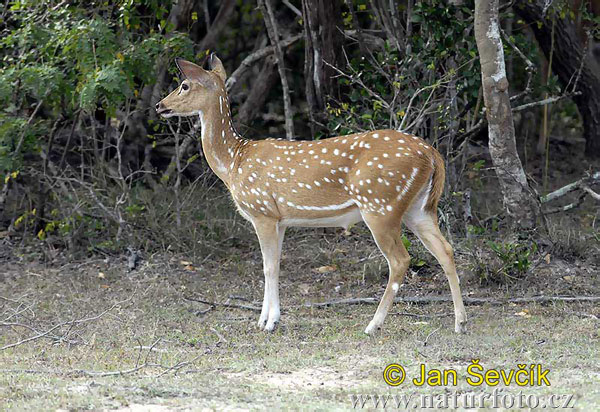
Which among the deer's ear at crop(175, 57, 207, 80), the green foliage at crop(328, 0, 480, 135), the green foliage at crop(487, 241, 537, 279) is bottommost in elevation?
the green foliage at crop(487, 241, 537, 279)

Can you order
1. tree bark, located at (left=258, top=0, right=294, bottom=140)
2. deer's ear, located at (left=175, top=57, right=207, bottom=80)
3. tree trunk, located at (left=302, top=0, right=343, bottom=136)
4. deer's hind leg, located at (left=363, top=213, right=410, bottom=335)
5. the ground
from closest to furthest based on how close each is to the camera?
the ground < deer's hind leg, located at (left=363, top=213, right=410, bottom=335) < deer's ear, located at (left=175, top=57, right=207, bottom=80) < tree trunk, located at (left=302, top=0, right=343, bottom=136) < tree bark, located at (left=258, top=0, right=294, bottom=140)

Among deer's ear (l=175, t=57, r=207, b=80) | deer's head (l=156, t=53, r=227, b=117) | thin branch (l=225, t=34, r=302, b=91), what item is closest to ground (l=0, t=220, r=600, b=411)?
deer's head (l=156, t=53, r=227, b=117)

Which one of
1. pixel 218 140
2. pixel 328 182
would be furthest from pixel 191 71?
pixel 328 182

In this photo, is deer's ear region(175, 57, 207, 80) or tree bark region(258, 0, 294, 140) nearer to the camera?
deer's ear region(175, 57, 207, 80)

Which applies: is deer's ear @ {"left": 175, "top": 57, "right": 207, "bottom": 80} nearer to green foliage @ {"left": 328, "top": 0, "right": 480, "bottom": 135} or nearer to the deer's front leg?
the deer's front leg

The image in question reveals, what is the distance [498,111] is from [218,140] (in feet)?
8.24

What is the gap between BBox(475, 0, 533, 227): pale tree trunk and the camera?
30.0 feet

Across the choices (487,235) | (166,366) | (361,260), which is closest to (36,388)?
(166,366)

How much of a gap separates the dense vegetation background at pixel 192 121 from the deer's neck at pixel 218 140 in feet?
4.02

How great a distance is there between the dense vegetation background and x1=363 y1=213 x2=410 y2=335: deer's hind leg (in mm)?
1488

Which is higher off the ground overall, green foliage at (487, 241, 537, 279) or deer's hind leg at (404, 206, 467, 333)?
deer's hind leg at (404, 206, 467, 333)

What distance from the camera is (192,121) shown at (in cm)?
1155

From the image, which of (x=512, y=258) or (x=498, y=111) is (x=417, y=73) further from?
(x=512, y=258)

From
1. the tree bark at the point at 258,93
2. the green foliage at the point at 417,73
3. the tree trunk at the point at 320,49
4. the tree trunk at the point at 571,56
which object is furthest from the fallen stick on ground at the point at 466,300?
the tree bark at the point at 258,93
